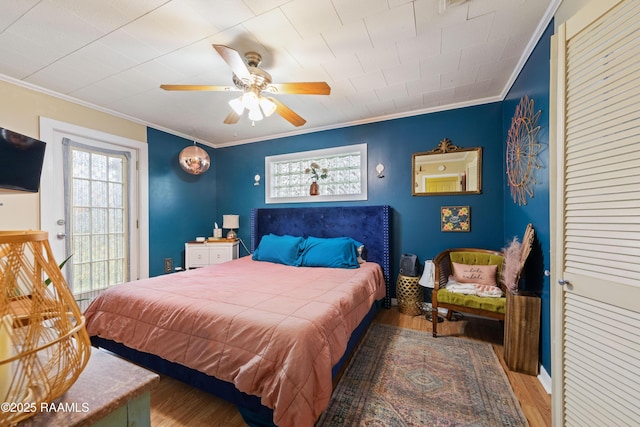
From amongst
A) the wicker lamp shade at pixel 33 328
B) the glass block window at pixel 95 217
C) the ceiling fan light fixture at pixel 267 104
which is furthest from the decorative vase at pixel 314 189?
the wicker lamp shade at pixel 33 328

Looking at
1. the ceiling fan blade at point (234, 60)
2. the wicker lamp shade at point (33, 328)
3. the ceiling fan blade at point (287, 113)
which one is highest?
the ceiling fan blade at point (234, 60)

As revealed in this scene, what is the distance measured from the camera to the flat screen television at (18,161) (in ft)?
1.96

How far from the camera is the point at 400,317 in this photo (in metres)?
2.91

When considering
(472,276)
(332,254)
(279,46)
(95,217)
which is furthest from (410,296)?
(95,217)

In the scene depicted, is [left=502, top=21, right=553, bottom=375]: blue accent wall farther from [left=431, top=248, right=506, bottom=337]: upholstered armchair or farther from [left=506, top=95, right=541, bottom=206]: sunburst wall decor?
[left=431, top=248, right=506, bottom=337]: upholstered armchair

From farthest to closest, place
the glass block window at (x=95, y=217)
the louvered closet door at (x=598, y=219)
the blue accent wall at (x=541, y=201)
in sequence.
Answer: the glass block window at (x=95, y=217) → the blue accent wall at (x=541, y=201) → the louvered closet door at (x=598, y=219)

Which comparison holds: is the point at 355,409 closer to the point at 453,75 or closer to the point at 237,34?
the point at 237,34

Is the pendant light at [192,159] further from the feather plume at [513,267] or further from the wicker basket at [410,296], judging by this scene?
the feather plume at [513,267]

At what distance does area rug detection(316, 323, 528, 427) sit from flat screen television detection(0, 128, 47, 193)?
172 centimetres

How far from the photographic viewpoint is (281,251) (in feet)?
10.6

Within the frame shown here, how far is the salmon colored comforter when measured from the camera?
1.25m

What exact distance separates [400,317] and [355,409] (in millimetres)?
1536

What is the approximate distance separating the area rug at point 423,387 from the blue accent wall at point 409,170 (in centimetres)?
118

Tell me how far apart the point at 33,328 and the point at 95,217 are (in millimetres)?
3436
